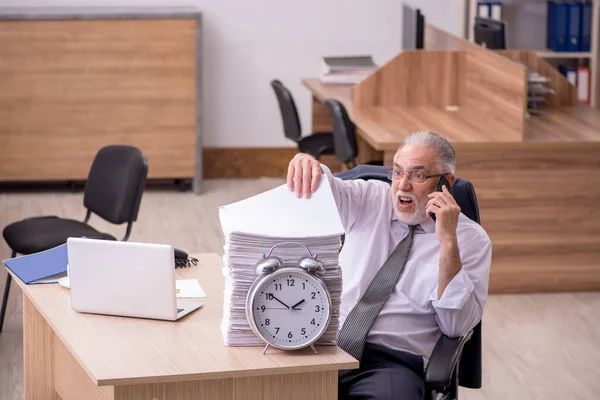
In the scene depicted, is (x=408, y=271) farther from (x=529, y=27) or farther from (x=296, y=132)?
(x=529, y=27)

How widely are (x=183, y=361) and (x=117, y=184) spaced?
7.30ft

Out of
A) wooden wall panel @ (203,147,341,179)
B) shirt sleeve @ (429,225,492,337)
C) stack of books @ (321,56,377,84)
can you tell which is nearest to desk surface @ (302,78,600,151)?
stack of books @ (321,56,377,84)

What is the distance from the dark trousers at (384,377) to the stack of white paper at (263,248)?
32 centimetres

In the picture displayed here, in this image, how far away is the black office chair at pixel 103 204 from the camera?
4516 millimetres

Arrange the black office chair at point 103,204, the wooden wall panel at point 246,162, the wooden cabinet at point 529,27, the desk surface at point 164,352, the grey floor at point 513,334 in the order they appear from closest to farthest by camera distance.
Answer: the desk surface at point 164,352
the grey floor at point 513,334
the black office chair at point 103,204
the wooden cabinet at point 529,27
the wooden wall panel at point 246,162

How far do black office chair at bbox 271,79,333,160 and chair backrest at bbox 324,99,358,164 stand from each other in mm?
640

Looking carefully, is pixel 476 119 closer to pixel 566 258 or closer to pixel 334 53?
pixel 566 258

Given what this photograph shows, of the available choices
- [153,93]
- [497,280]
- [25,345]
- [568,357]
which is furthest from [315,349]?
[153,93]

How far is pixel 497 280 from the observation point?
17.4ft

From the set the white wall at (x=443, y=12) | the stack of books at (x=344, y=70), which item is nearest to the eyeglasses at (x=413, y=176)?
A: the stack of books at (x=344, y=70)

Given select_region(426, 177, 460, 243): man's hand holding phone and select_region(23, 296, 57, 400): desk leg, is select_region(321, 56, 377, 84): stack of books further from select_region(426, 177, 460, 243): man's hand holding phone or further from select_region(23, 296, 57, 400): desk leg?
select_region(426, 177, 460, 243): man's hand holding phone

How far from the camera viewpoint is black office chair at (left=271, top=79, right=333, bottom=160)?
6.55 m

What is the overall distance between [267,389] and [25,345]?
1.14m

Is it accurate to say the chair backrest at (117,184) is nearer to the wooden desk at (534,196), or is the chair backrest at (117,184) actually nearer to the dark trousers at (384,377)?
the wooden desk at (534,196)
